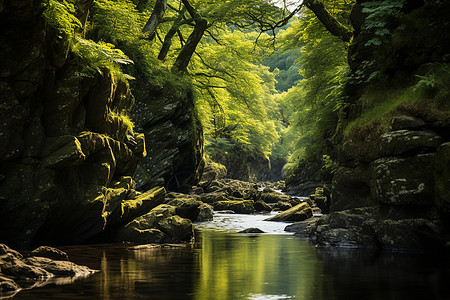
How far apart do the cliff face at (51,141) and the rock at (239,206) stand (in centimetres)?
1032

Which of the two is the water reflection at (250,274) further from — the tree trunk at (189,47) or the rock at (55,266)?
the tree trunk at (189,47)

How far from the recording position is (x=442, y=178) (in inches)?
337

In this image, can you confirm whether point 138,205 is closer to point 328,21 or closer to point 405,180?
point 405,180

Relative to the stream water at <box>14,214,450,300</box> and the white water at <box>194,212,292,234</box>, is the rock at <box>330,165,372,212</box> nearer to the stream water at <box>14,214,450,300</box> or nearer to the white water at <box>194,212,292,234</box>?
the stream water at <box>14,214,450,300</box>

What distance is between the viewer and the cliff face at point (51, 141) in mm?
8781

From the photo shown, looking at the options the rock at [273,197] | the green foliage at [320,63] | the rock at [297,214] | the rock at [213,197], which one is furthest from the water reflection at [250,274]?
the rock at [273,197]

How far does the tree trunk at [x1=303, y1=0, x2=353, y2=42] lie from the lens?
16.6 metres

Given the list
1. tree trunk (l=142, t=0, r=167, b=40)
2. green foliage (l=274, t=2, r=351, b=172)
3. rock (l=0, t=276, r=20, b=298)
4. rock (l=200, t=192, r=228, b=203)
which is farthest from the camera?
rock (l=200, t=192, r=228, b=203)

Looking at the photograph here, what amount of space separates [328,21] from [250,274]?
12406 mm

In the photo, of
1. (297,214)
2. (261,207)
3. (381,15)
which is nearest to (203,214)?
(297,214)

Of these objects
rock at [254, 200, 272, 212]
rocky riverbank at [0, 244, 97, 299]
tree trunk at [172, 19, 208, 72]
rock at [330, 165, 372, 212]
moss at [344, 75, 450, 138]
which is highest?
tree trunk at [172, 19, 208, 72]

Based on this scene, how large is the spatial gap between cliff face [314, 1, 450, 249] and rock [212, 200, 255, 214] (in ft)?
Result: 30.4

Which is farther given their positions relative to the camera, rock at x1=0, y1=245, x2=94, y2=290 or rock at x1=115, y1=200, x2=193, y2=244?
rock at x1=115, y1=200, x2=193, y2=244

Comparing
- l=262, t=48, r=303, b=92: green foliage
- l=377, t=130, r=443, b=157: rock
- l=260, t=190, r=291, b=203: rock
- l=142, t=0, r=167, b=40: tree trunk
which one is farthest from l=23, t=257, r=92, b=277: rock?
l=262, t=48, r=303, b=92: green foliage
